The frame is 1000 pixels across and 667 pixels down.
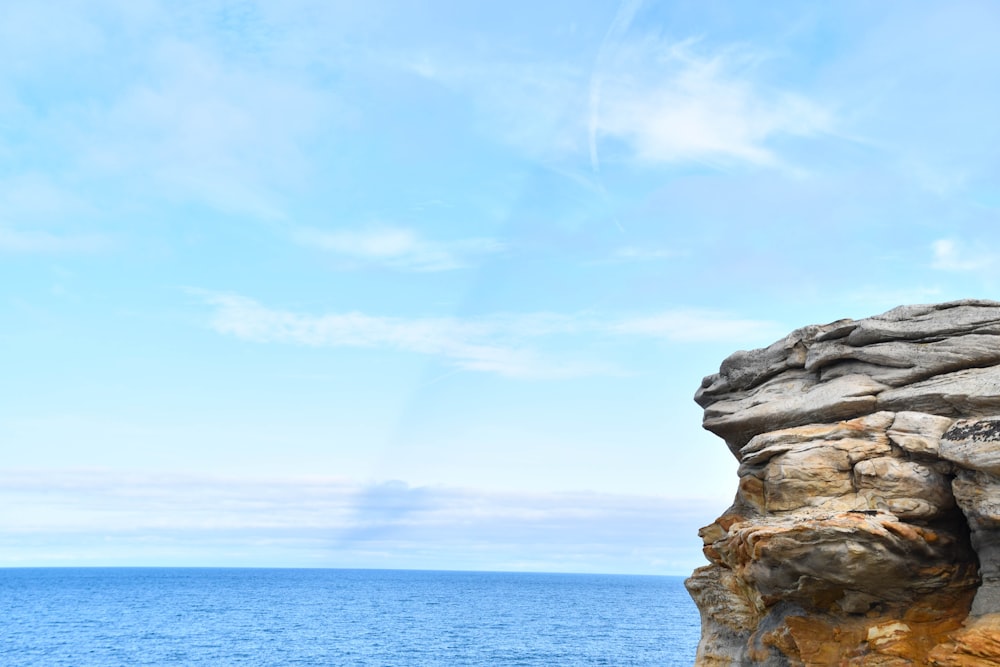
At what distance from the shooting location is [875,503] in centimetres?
2295

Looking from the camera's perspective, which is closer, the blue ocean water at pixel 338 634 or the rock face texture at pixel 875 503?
the rock face texture at pixel 875 503

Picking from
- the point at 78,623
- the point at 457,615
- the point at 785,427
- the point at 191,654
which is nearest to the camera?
the point at 785,427

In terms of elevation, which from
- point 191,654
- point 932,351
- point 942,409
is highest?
point 932,351

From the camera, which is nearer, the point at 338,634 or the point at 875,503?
the point at 875,503

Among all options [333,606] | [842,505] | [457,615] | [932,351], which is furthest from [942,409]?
[333,606]

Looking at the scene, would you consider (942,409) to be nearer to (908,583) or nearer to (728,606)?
(908,583)

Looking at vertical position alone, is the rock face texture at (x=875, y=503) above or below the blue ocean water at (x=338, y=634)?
above

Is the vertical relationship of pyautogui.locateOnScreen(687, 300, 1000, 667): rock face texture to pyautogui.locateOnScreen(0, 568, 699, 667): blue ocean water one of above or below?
above

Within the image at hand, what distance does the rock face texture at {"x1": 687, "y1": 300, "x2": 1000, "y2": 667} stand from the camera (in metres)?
22.0

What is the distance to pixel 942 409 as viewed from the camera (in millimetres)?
24438

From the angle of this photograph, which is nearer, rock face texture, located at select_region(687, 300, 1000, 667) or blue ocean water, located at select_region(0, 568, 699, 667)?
rock face texture, located at select_region(687, 300, 1000, 667)

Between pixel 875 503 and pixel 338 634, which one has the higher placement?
pixel 875 503

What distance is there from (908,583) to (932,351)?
7.20 metres

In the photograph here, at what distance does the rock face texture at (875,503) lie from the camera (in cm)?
2198
